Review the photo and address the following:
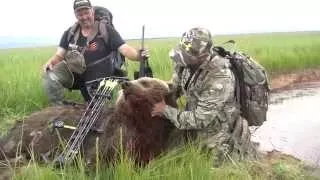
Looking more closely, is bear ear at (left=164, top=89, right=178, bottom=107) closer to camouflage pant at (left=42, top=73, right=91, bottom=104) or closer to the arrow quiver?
the arrow quiver

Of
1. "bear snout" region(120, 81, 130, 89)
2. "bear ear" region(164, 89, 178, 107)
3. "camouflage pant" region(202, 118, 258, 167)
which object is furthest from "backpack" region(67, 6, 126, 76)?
"bear snout" region(120, 81, 130, 89)

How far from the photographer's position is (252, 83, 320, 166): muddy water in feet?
26.2

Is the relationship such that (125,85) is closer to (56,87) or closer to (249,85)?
(249,85)

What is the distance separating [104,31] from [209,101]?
6.97 feet

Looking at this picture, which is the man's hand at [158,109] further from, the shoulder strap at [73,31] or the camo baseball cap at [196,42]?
the shoulder strap at [73,31]

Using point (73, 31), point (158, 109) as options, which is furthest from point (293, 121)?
point (158, 109)

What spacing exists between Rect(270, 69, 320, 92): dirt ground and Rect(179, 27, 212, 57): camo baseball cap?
8.23m

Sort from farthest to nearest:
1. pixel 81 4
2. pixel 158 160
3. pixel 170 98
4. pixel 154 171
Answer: pixel 81 4
pixel 170 98
pixel 158 160
pixel 154 171

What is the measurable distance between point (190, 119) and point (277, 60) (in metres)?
10.1

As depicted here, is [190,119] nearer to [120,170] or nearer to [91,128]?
[91,128]

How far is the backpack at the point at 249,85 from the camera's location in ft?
18.3

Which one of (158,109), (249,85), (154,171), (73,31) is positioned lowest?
(154,171)

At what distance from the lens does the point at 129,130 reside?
17.7 ft

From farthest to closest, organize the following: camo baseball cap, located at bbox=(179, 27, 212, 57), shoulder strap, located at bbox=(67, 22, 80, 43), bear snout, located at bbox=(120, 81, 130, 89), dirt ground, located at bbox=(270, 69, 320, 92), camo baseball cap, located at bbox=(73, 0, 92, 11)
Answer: dirt ground, located at bbox=(270, 69, 320, 92)
shoulder strap, located at bbox=(67, 22, 80, 43)
camo baseball cap, located at bbox=(73, 0, 92, 11)
camo baseball cap, located at bbox=(179, 27, 212, 57)
bear snout, located at bbox=(120, 81, 130, 89)
